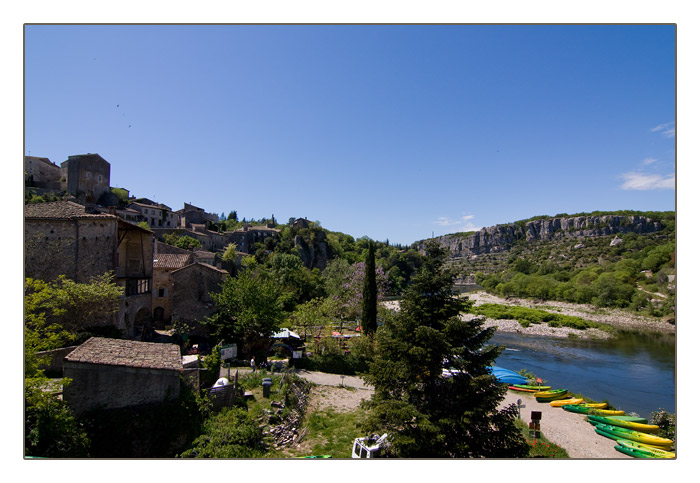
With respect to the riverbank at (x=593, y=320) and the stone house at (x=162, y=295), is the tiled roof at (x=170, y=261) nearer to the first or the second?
the stone house at (x=162, y=295)

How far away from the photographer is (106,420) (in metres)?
7.96

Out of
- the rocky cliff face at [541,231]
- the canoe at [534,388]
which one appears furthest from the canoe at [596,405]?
the rocky cliff face at [541,231]

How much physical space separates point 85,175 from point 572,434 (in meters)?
52.4

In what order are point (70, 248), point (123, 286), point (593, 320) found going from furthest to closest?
1. point (593, 320)
2. point (123, 286)
3. point (70, 248)

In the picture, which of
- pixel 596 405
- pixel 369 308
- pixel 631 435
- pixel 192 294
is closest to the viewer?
pixel 631 435

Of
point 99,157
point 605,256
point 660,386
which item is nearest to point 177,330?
point 660,386

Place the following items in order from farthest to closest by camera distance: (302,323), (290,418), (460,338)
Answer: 1. (302,323)
2. (290,418)
3. (460,338)

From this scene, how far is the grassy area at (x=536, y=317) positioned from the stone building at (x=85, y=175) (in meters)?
51.9

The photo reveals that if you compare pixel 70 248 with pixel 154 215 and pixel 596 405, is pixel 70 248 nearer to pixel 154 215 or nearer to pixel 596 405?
pixel 596 405

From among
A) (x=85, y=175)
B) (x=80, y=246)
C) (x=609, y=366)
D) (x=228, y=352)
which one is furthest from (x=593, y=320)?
(x=85, y=175)

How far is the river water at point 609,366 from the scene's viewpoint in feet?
57.6

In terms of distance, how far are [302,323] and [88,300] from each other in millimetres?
13007

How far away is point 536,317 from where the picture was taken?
136 feet

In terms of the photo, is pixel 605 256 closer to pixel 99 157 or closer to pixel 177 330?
pixel 177 330
